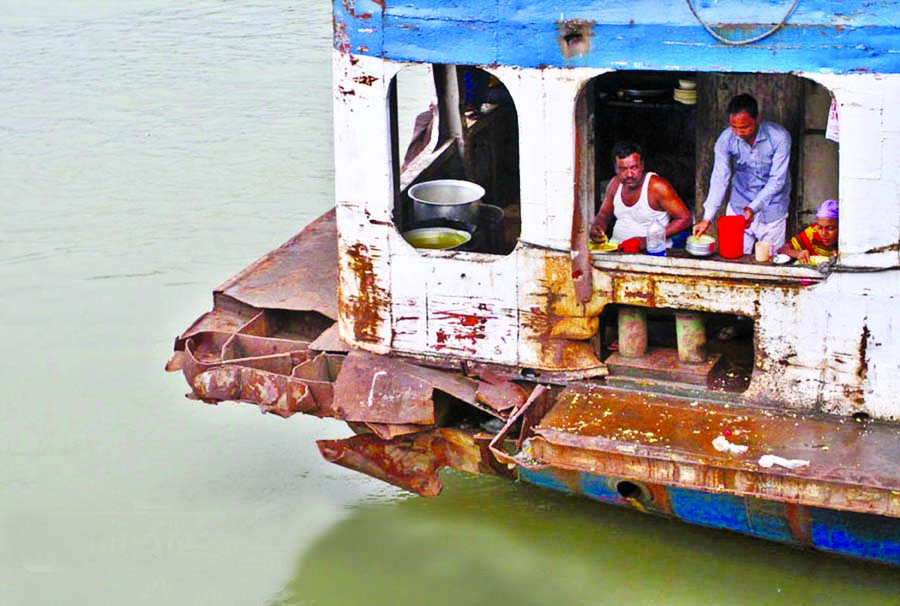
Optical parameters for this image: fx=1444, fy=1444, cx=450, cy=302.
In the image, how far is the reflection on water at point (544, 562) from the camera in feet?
21.6

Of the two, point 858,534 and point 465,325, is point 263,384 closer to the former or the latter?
point 465,325

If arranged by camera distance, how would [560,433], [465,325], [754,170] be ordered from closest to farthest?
[560,433], [465,325], [754,170]

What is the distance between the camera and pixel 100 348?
961 centimetres

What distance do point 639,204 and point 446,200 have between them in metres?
1.39

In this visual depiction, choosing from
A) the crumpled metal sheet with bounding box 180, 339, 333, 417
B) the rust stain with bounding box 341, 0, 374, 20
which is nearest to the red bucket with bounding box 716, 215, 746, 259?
the rust stain with bounding box 341, 0, 374, 20

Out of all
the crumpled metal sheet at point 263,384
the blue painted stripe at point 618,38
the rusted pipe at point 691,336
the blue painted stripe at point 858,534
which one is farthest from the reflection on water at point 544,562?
the blue painted stripe at point 618,38

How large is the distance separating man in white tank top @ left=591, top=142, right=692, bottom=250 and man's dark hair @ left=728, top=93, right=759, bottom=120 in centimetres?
44

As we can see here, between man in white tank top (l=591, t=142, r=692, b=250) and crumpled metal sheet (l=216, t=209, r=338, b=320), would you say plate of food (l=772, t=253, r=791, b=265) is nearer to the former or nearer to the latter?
man in white tank top (l=591, t=142, r=692, b=250)

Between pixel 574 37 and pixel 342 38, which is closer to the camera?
pixel 574 37

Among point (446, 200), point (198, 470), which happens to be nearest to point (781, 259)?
point (446, 200)

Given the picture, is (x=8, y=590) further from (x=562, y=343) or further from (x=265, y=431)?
(x=562, y=343)

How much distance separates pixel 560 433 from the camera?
5.77 metres

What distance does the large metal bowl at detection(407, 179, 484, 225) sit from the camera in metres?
7.15

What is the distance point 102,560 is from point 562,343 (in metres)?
2.73
